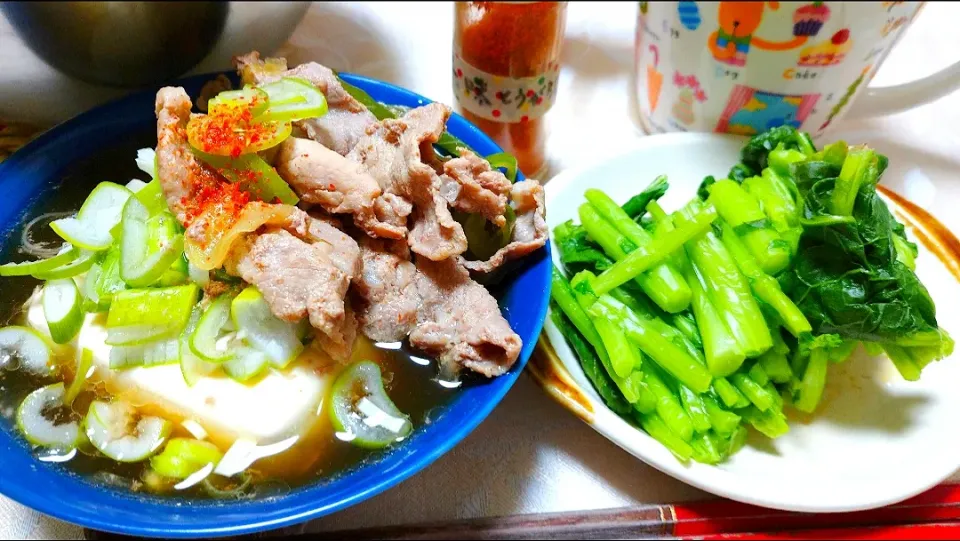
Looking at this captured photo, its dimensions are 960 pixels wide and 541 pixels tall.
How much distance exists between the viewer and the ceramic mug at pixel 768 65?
53.5 inches

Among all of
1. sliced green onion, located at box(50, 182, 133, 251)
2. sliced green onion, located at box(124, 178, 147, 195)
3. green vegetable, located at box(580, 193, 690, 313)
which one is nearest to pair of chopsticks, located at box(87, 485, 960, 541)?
green vegetable, located at box(580, 193, 690, 313)

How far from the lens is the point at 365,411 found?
125 cm

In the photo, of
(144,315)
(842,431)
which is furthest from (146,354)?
(842,431)

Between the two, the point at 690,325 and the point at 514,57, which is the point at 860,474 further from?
the point at 514,57

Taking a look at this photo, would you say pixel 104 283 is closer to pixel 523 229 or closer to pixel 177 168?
pixel 177 168

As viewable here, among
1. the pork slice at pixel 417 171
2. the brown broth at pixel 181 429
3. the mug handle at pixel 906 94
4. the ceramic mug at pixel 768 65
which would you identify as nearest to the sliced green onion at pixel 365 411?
the brown broth at pixel 181 429

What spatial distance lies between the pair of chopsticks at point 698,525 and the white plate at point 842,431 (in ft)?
0.24

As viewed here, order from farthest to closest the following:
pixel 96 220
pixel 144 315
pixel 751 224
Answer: pixel 751 224 → pixel 96 220 → pixel 144 315

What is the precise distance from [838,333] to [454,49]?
118cm

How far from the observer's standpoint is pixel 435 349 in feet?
4.22

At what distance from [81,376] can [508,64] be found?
1.20 metres

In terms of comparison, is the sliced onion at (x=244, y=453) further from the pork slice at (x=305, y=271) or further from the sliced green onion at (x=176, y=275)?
the sliced green onion at (x=176, y=275)

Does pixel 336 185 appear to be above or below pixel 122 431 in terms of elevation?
above

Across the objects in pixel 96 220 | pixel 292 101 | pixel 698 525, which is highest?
pixel 292 101
